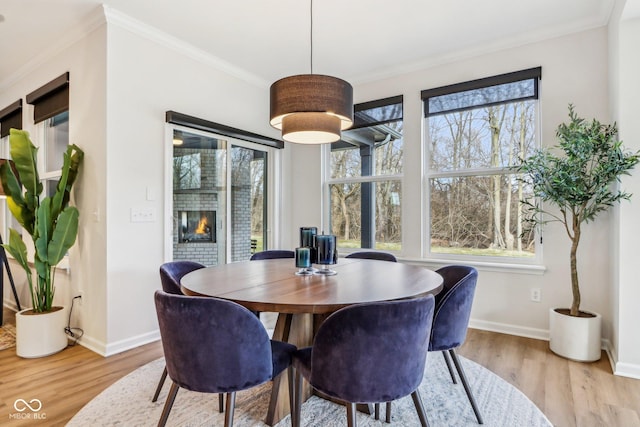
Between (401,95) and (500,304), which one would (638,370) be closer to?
(500,304)

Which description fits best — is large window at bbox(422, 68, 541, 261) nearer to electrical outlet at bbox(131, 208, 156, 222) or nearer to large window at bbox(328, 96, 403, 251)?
large window at bbox(328, 96, 403, 251)

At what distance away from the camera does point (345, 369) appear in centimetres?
136

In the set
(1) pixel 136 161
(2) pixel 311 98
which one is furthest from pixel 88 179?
(2) pixel 311 98

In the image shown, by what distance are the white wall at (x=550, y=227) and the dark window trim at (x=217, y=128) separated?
1.74 metres

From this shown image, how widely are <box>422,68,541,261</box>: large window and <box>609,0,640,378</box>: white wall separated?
0.73 metres

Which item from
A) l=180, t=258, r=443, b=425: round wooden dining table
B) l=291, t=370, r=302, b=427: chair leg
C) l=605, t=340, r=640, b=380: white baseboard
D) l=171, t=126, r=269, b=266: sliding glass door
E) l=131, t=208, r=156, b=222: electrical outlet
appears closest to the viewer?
l=180, t=258, r=443, b=425: round wooden dining table

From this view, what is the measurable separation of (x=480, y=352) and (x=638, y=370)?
0.97 meters

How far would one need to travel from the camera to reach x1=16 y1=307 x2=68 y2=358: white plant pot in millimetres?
2750

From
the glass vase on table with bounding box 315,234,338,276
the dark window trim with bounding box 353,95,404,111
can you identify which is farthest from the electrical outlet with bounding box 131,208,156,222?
the dark window trim with bounding box 353,95,404,111

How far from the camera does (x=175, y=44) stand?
131 inches

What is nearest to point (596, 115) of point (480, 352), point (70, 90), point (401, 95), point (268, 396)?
point (401, 95)

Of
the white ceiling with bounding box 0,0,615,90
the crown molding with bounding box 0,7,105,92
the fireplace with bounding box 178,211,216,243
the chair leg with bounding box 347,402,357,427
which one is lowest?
the chair leg with bounding box 347,402,357,427

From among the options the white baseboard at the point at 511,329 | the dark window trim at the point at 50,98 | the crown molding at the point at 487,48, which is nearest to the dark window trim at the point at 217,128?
the dark window trim at the point at 50,98

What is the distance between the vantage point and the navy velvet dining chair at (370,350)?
133 cm
